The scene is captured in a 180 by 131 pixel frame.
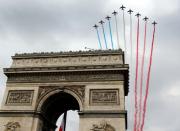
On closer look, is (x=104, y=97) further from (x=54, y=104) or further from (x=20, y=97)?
(x=20, y=97)

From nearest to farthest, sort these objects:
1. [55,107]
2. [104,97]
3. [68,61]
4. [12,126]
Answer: [12,126] < [104,97] < [68,61] < [55,107]

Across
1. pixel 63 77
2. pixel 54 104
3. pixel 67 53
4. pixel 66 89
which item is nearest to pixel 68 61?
pixel 67 53

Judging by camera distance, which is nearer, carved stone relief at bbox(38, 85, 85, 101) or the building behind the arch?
the building behind the arch

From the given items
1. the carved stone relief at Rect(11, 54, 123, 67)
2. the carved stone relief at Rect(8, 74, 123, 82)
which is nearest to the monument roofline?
the carved stone relief at Rect(11, 54, 123, 67)

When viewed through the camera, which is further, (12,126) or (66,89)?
(66,89)

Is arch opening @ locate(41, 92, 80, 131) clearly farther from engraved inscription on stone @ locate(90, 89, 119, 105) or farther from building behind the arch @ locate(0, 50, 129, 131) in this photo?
engraved inscription on stone @ locate(90, 89, 119, 105)

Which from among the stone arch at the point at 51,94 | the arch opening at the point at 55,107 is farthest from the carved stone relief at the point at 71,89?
the arch opening at the point at 55,107

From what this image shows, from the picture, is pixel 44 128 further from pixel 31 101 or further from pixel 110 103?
pixel 110 103

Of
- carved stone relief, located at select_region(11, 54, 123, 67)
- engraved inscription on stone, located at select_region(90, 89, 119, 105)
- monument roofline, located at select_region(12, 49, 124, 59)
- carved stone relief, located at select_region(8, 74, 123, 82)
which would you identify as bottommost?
engraved inscription on stone, located at select_region(90, 89, 119, 105)
